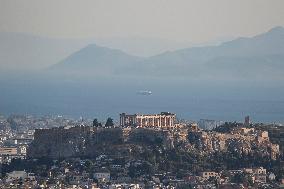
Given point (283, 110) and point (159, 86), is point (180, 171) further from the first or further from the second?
point (159, 86)

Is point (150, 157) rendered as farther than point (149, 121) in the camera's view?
No

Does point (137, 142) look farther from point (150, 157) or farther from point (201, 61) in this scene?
point (201, 61)

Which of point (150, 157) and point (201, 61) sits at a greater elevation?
point (201, 61)

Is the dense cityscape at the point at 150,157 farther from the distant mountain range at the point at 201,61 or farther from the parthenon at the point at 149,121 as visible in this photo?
the distant mountain range at the point at 201,61

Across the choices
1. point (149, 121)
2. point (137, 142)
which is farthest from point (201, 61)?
point (137, 142)

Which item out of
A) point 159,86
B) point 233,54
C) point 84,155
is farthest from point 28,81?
point 84,155

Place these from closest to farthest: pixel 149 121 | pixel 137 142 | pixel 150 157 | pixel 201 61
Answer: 1. pixel 150 157
2. pixel 137 142
3. pixel 149 121
4. pixel 201 61

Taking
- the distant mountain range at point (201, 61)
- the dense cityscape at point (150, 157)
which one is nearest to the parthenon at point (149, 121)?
the dense cityscape at point (150, 157)
